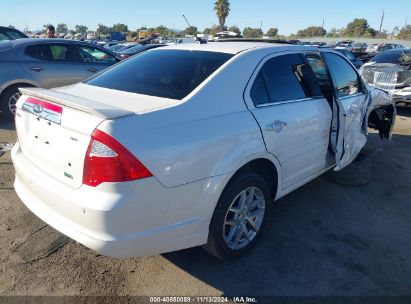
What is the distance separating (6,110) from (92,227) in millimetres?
5294

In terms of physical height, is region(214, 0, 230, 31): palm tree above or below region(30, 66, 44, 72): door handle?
above

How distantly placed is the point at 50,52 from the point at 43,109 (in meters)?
4.99

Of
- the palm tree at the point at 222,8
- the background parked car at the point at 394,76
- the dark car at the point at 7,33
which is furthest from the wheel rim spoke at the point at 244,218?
the palm tree at the point at 222,8

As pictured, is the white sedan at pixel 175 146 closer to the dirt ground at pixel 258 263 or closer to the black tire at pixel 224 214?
the black tire at pixel 224 214

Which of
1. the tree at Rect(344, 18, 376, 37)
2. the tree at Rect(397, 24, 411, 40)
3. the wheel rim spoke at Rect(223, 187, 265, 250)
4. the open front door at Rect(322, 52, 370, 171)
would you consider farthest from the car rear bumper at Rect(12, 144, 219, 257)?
the tree at Rect(344, 18, 376, 37)

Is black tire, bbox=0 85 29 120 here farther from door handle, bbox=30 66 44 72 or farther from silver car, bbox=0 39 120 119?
door handle, bbox=30 66 44 72

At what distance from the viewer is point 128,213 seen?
2096 millimetres

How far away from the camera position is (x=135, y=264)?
9.37 ft

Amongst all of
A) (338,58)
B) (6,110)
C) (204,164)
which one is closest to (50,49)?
(6,110)

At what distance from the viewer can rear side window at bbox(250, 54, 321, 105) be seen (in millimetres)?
2965

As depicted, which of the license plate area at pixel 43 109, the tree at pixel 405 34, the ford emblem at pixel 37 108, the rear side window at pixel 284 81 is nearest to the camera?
the license plate area at pixel 43 109

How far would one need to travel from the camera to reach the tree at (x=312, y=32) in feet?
259

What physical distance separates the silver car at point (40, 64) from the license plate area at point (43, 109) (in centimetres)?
422

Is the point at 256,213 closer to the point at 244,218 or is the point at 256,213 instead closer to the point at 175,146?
the point at 244,218
